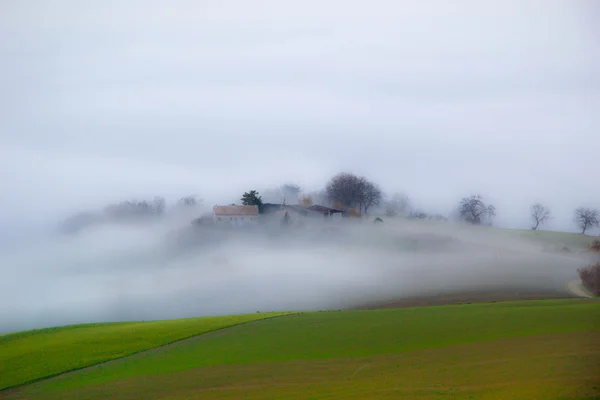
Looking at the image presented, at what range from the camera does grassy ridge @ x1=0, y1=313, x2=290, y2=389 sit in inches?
713

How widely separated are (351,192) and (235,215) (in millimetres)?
7324

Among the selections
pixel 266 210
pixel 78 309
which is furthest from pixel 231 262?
pixel 78 309

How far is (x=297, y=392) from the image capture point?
14344mm

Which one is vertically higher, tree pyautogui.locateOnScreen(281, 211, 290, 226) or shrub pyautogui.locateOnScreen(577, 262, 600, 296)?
tree pyautogui.locateOnScreen(281, 211, 290, 226)

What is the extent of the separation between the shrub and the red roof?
646 inches

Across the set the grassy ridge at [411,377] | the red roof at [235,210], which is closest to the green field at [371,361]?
the grassy ridge at [411,377]

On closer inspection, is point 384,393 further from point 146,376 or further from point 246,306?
point 246,306

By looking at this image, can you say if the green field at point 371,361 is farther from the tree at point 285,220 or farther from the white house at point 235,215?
the tree at point 285,220

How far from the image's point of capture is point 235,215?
3256cm

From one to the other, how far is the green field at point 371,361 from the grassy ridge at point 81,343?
162 mm

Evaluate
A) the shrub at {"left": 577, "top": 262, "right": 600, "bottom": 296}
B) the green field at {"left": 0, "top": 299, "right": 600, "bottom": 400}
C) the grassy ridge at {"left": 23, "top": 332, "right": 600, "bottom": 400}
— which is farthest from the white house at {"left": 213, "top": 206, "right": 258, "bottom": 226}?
the shrub at {"left": 577, "top": 262, "right": 600, "bottom": 296}

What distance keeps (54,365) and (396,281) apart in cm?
1681

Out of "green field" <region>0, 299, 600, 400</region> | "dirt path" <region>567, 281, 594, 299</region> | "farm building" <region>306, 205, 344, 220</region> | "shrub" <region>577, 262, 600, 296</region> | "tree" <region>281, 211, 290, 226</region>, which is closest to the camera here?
"green field" <region>0, 299, 600, 400</region>

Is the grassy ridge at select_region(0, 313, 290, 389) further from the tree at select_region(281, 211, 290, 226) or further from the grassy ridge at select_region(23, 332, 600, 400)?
the tree at select_region(281, 211, 290, 226)
